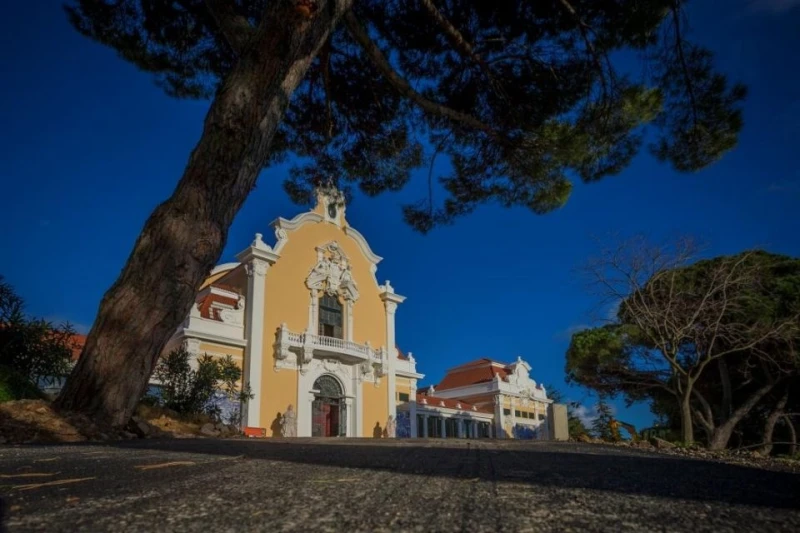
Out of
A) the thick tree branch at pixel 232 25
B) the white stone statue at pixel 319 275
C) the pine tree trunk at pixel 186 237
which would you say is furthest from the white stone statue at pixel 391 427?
the thick tree branch at pixel 232 25

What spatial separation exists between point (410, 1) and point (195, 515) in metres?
7.75

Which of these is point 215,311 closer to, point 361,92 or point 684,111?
point 361,92

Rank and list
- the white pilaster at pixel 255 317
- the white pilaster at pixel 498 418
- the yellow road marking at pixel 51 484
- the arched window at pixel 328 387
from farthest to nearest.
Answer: the white pilaster at pixel 498 418
the arched window at pixel 328 387
the white pilaster at pixel 255 317
the yellow road marking at pixel 51 484

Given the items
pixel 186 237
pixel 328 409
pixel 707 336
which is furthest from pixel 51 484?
pixel 328 409

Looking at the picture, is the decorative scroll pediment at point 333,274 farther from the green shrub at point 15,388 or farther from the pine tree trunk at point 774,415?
the pine tree trunk at point 774,415

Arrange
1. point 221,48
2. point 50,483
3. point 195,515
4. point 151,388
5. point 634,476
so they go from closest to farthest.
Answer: point 195,515 < point 50,483 < point 634,476 < point 221,48 < point 151,388

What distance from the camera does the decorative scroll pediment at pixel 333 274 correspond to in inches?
701

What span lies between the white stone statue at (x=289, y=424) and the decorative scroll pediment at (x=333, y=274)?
457cm

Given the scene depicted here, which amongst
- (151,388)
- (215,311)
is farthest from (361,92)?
(215,311)

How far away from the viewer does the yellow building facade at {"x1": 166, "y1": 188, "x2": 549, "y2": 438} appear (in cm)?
1487

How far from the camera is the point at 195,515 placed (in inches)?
42.4

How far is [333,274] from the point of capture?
60.4 feet

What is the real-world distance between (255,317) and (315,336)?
2.30 metres

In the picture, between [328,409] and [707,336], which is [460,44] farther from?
[328,409]
